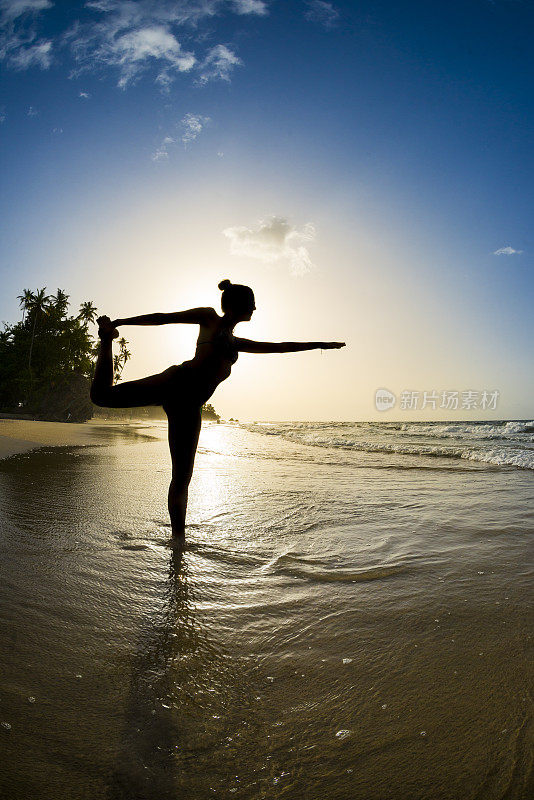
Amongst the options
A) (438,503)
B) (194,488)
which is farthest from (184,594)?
(438,503)

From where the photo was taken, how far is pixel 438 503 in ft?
15.4

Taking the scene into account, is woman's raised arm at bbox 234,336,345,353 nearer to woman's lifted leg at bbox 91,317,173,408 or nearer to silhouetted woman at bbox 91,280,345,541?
silhouetted woman at bbox 91,280,345,541

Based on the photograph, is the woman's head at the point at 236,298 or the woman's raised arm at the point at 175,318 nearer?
the woman's raised arm at the point at 175,318

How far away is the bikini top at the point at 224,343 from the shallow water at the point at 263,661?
1.42 metres

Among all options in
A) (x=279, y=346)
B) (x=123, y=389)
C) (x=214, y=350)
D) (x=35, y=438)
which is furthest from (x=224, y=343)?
(x=35, y=438)

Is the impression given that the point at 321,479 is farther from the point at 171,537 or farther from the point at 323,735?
the point at 323,735

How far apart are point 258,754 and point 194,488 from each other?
166 inches

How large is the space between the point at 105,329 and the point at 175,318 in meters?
0.55

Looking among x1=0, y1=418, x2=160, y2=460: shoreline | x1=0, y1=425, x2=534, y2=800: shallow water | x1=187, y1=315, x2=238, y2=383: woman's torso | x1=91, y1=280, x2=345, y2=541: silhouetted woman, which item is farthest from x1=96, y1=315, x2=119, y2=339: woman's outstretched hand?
x1=0, y1=418, x2=160, y2=460: shoreline

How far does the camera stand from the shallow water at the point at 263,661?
1.03m

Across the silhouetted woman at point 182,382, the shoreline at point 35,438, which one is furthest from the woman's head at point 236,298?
the shoreline at point 35,438

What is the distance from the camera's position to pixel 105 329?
3158mm

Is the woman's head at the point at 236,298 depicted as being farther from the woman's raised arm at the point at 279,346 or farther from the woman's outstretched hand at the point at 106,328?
the woman's outstretched hand at the point at 106,328

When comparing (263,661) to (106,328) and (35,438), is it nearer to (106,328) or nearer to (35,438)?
(106,328)
